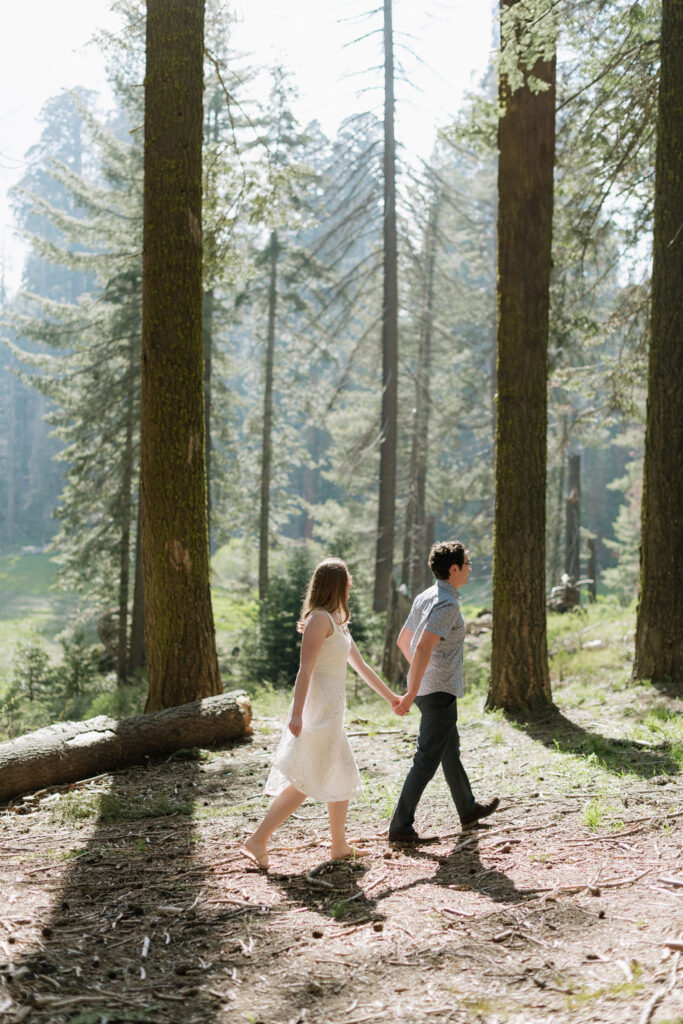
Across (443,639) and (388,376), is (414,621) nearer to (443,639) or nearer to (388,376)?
(443,639)

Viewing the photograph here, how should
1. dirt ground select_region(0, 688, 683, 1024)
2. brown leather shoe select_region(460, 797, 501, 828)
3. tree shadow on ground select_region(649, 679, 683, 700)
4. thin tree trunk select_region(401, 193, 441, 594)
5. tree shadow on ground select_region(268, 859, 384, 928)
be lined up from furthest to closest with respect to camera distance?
thin tree trunk select_region(401, 193, 441, 594)
tree shadow on ground select_region(649, 679, 683, 700)
brown leather shoe select_region(460, 797, 501, 828)
tree shadow on ground select_region(268, 859, 384, 928)
dirt ground select_region(0, 688, 683, 1024)

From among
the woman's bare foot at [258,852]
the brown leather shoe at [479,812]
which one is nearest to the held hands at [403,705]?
the brown leather shoe at [479,812]

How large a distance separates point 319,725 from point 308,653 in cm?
44

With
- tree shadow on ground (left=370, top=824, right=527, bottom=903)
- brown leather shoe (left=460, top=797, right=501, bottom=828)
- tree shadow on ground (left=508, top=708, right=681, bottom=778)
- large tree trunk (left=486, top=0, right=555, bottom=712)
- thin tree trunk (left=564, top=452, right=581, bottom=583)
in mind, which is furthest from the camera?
thin tree trunk (left=564, top=452, right=581, bottom=583)

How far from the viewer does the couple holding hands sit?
4.61 metres

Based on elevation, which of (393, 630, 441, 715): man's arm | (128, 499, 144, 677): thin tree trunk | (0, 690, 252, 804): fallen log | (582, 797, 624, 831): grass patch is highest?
(393, 630, 441, 715): man's arm

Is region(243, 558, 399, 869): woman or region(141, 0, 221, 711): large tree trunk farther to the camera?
region(141, 0, 221, 711): large tree trunk

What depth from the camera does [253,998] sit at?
3088mm

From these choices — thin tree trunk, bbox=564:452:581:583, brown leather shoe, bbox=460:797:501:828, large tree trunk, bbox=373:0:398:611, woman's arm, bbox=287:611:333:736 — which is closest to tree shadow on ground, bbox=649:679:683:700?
brown leather shoe, bbox=460:797:501:828

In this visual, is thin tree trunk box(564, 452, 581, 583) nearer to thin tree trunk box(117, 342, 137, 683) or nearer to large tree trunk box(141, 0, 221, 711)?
thin tree trunk box(117, 342, 137, 683)

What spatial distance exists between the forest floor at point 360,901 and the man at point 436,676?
1.22ft

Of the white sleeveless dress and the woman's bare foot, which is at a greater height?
the white sleeveless dress

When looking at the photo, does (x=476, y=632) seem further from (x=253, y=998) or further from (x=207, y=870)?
(x=253, y=998)

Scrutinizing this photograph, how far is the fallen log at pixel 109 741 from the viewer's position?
6.31 metres
